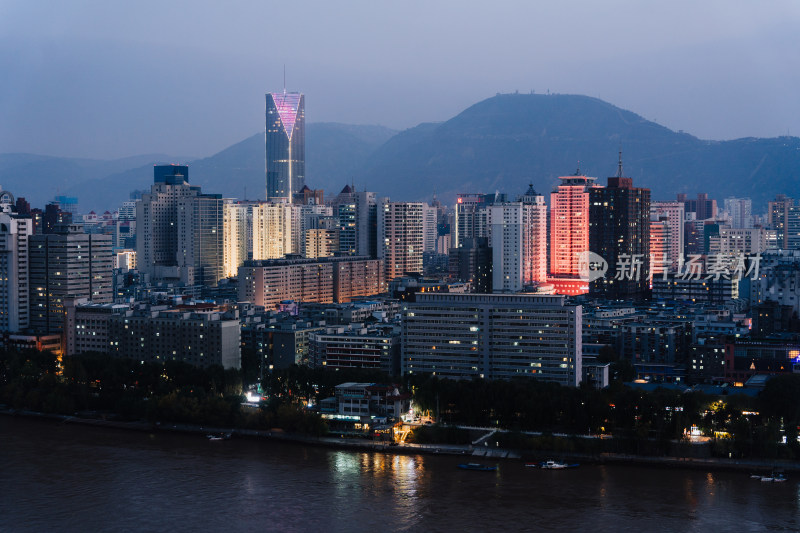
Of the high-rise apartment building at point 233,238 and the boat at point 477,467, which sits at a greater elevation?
the high-rise apartment building at point 233,238

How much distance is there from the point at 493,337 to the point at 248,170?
66.9 meters

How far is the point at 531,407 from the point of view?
1341 cm

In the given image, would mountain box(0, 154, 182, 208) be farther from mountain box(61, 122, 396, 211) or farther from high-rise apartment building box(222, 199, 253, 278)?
high-rise apartment building box(222, 199, 253, 278)

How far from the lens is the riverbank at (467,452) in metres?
12.0

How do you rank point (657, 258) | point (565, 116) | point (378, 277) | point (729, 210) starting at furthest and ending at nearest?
point (565, 116)
point (729, 210)
point (657, 258)
point (378, 277)

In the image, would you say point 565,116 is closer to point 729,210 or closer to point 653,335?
point 729,210

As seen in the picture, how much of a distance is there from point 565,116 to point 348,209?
41.4m

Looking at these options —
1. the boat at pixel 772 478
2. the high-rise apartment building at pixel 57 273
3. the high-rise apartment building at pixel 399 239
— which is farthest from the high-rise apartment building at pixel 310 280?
the boat at pixel 772 478

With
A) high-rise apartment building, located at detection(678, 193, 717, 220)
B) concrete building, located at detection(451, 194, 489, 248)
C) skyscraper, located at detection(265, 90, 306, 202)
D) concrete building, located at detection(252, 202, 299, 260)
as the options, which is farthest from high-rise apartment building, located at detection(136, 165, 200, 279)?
high-rise apartment building, located at detection(678, 193, 717, 220)

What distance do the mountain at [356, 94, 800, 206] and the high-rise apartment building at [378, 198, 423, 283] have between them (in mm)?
29139

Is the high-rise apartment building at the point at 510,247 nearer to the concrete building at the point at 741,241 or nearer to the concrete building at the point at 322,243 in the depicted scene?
the concrete building at the point at 322,243

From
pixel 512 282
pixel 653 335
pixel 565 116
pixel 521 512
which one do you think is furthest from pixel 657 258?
pixel 565 116

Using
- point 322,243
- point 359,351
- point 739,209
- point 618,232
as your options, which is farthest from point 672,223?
point 359,351

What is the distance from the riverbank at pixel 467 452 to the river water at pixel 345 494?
0.20 m
